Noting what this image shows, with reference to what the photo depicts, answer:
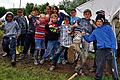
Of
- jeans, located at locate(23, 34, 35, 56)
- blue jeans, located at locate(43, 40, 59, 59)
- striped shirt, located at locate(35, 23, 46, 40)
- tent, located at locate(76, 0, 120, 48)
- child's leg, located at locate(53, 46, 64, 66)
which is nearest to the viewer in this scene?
child's leg, located at locate(53, 46, 64, 66)

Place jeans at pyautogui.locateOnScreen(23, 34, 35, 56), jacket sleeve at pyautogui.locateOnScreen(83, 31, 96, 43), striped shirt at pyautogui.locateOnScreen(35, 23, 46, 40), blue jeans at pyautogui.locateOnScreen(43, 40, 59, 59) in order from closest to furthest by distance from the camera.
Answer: jacket sleeve at pyautogui.locateOnScreen(83, 31, 96, 43)
blue jeans at pyautogui.locateOnScreen(43, 40, 59, 59)
striped shirt at pyautogui.locateOnScreen(35, 23, 46, 40)
jeans at pyautogui.locateOnScreen(23, 34, 35, 56)

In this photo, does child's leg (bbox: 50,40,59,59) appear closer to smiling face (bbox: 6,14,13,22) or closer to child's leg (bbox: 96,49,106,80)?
smiling face (bbox: 6,14,13,22)

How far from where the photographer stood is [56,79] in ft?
28.5

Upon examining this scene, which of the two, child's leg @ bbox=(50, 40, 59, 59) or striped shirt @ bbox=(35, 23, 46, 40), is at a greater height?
striped shirt @ bbox=(35, 23, 46, 40)

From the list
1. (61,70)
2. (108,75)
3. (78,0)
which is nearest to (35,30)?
(61,70)

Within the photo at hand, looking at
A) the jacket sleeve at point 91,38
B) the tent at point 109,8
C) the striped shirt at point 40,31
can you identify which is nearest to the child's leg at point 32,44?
the striped shirt at point 40,31

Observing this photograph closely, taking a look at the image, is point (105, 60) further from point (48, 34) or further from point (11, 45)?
point (11, 45)

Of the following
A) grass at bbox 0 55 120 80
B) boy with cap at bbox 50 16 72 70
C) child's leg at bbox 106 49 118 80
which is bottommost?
grass at bbox 0 55 120 80

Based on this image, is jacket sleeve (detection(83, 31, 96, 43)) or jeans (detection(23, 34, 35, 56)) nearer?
jacket sleeve (detection(83, 31, 96, 43))

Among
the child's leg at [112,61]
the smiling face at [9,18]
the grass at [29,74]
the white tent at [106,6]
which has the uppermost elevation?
the white tent at [106,6]

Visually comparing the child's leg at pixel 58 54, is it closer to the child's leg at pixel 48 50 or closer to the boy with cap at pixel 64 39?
the boy with cap at pixel 64 39

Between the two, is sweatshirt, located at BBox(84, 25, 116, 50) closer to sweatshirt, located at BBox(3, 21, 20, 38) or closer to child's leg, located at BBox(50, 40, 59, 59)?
child's leg, located at BBox(50, 40, 59, 59)

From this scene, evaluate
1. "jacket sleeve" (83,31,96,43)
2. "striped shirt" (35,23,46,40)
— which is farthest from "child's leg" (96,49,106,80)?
"striped shirt" (35,23,46,40)

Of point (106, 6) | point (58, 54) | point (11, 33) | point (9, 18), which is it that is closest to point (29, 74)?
point (58, 54)
